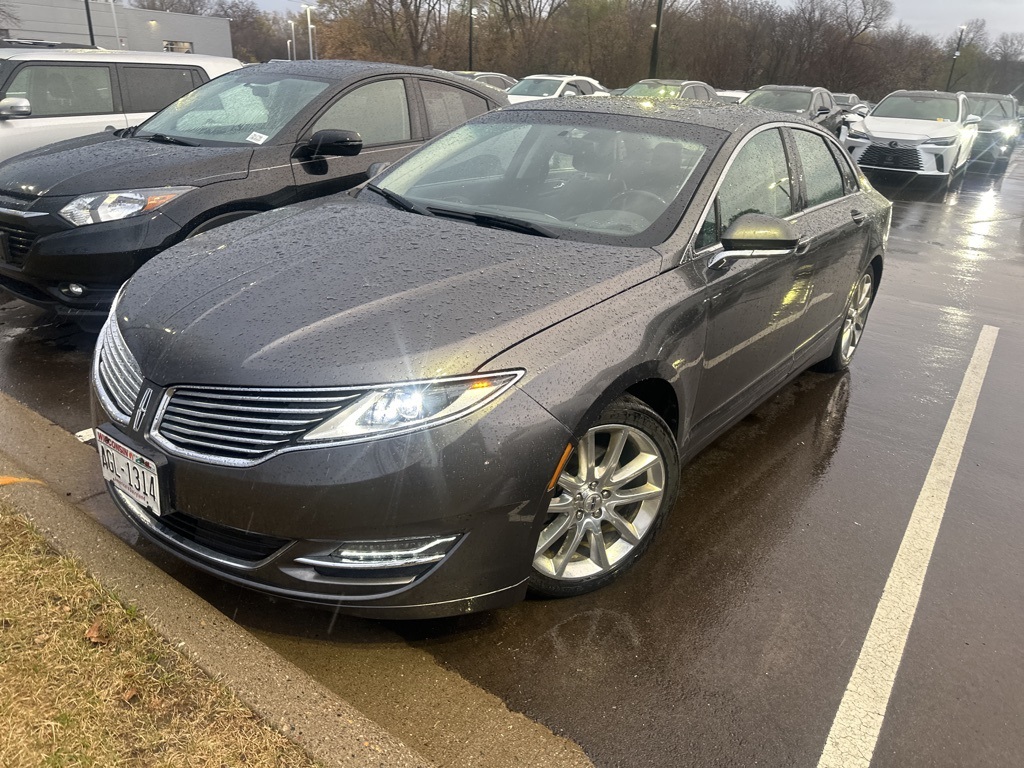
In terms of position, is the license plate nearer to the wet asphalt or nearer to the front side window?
the wet asphalt

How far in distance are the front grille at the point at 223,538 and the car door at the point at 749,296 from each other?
66.8 inches

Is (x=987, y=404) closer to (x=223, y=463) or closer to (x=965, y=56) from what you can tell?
(x=223, y=463)

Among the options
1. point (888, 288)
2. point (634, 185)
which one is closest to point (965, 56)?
point (888, 288)

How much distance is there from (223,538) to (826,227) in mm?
3311

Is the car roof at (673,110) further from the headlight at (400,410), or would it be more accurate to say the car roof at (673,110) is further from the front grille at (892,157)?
the front grille at (892,157)

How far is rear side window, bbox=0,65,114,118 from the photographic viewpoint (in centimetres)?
727

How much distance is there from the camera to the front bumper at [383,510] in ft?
7.09

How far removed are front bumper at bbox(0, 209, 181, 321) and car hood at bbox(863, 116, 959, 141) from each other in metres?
14.1

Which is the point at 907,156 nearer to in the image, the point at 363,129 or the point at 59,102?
the point at 363,129

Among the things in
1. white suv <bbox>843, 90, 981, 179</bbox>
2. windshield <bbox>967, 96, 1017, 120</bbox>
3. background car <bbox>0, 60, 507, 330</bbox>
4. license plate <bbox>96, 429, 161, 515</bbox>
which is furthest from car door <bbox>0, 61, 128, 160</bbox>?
windshield <bbox>967, 96, 1017, 120</bbox>

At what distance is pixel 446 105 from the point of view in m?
6.28

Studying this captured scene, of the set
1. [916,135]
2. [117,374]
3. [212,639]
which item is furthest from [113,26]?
[212,639]

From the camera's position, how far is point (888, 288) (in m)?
7.75

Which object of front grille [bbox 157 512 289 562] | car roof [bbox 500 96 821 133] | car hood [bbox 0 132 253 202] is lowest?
front grille [bbox 157 512 289 562]
